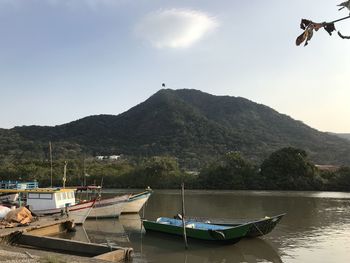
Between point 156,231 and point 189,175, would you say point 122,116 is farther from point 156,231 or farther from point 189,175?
point 156,231

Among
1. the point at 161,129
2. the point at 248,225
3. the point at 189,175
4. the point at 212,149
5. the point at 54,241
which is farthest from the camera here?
the point at 161,129

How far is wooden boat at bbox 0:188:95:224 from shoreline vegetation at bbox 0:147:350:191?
32.5 metres

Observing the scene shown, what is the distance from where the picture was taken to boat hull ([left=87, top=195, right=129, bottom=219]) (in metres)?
31.1

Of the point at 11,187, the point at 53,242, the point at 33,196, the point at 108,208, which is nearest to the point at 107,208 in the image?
the point at 108,208

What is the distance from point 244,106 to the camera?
133125 mm

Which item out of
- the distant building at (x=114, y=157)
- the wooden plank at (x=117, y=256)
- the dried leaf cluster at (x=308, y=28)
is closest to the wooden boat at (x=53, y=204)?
the wooden plank at (x=117, y=256)

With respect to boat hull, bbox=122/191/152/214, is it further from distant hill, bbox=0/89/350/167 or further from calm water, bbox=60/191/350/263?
distant hill, bbox=0/89/350/167

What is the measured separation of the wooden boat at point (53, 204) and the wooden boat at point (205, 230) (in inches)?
247

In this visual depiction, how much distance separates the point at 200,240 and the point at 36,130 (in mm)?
112683

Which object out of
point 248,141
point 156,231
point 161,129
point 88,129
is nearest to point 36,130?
point 88,129

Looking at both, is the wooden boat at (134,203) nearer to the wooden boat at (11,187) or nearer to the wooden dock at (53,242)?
the wooden boat at (11,187)

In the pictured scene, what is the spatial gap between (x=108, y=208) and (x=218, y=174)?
41.4m

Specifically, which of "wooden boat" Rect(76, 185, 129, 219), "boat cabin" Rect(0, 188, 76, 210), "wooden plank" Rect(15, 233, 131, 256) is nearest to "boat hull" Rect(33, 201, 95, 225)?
"boat cabin" Rect(0, 188, 76, 210)

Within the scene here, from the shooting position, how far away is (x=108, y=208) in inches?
1243
